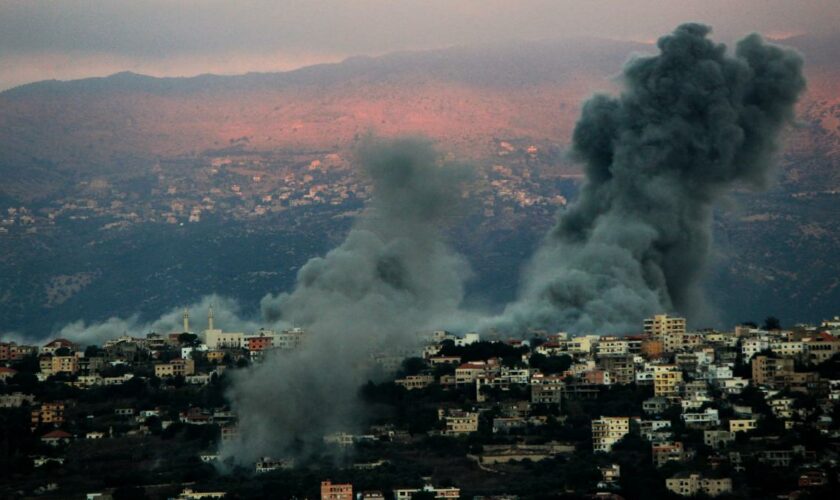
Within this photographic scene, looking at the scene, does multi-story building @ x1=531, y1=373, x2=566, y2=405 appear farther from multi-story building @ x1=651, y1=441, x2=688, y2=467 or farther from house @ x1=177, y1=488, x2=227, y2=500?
house @ x1=177, y1=488, x2=227, y2=500

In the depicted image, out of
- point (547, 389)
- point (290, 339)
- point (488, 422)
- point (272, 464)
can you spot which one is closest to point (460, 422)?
point (488, 422)

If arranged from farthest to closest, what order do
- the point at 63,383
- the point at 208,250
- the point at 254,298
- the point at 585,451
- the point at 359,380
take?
the point at 208,250
the point at 254,298
the point at 63,383
the point at 359,380
the point at 585,451

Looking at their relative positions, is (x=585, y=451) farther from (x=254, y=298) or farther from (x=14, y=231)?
(x=14, y=231)

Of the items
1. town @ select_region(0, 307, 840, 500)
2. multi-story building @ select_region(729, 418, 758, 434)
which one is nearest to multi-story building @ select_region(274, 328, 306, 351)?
town @ select_region(0, 307, 840, 500)

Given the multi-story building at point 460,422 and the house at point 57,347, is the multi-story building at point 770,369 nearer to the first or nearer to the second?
the multi-story building at point 460,422

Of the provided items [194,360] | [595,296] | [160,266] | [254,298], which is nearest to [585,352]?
[595,296]

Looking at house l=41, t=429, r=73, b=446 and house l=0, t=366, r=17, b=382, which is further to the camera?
house l=0, t=366, r=17, b=382
